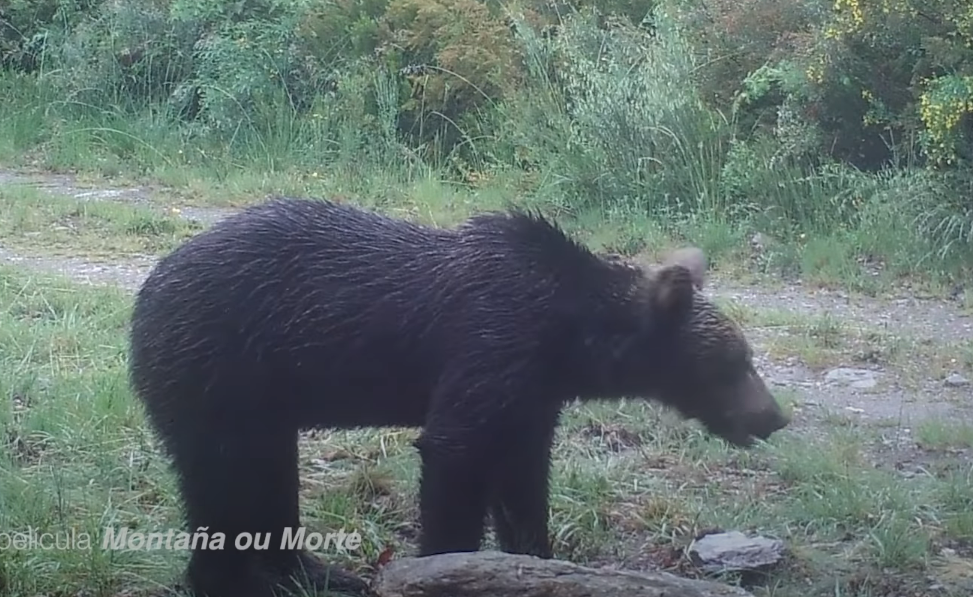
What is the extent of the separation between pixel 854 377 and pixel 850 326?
0.47 meters

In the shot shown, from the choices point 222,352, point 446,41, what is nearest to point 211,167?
point 446,41

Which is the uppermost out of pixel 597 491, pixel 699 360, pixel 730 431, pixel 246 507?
pixel 699 360

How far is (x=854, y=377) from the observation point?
4.09 m

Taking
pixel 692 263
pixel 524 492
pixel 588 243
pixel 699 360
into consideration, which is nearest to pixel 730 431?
pixel 699 360

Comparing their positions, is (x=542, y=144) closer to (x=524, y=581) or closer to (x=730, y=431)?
(x=730, y=431)

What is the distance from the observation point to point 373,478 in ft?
11.7

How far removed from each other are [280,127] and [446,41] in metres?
1.14

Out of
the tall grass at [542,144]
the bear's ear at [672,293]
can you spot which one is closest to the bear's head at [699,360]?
the bear's ear at [672,293]

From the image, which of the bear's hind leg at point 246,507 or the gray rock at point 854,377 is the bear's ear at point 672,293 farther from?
the gray rock at point 854,377

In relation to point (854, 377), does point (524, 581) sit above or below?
above

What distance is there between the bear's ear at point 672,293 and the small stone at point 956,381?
4.34 ft

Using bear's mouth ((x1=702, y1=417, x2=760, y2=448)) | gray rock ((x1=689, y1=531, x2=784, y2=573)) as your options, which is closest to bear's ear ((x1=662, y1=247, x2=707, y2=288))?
bear's mouth ((x1=702, y1=417, x2=760, y2=448))

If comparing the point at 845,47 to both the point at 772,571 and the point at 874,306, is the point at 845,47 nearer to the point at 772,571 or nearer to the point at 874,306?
the point at 874,306

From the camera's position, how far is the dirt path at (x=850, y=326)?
12.6 ft
